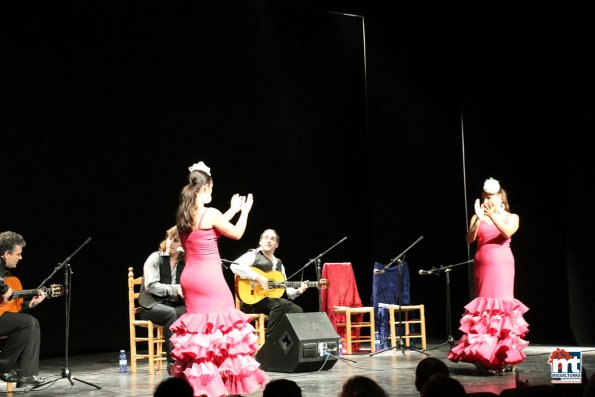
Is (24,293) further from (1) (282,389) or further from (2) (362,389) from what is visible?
(2) (362,389)

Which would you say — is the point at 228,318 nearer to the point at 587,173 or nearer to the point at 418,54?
the point at 587,173

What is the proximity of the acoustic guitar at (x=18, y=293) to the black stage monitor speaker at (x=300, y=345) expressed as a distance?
179 centimetres

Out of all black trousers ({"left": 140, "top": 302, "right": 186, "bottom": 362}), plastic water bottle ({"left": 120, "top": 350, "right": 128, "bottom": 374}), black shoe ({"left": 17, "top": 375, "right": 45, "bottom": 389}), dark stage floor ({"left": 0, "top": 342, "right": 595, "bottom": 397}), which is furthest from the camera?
plastic water bottle ({"left": 120, "top": 350, "right": 128, "bottom": 374})

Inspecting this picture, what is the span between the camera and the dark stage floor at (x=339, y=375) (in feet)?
18.4

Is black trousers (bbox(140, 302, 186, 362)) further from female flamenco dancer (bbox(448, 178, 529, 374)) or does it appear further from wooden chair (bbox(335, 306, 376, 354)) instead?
female flamenco dancer (bbox(448, 178, 529, 374))

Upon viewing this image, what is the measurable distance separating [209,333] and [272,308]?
2793 mm

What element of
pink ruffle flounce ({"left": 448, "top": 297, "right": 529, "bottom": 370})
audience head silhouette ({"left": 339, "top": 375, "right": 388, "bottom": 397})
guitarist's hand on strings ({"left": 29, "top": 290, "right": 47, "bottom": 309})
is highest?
guitarist's hand on strings ({"left": 29, "top": 290, "right": 47, "bottom": 309})

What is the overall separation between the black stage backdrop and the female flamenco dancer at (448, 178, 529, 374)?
2039 millimetres

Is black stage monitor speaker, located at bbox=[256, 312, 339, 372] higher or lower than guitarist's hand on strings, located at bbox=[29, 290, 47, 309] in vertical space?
lower

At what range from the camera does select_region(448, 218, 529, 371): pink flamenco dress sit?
6133 mm

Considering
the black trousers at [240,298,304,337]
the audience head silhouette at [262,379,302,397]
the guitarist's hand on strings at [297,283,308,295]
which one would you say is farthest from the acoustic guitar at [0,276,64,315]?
the audience head silhouette at [262,379,302,397]

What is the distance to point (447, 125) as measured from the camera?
9.39 m

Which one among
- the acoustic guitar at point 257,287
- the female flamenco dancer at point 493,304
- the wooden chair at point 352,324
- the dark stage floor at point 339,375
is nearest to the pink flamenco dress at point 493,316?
the female flamenco dancer at point 493,304

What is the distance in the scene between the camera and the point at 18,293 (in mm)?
5891
